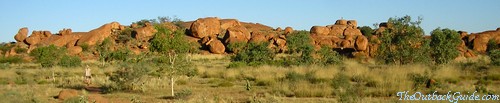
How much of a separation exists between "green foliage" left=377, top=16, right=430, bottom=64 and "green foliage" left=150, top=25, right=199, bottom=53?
13194 mm

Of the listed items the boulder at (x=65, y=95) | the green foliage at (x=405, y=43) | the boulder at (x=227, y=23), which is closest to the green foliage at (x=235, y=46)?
the boulder at (x=227, y=23)

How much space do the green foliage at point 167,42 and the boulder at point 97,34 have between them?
49131 mm

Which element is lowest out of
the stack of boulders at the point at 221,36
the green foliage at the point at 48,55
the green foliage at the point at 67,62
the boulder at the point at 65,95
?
the boulder at the point at 65,95

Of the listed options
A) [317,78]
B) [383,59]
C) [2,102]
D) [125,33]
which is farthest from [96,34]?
[2,102]

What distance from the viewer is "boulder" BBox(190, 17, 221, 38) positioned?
65.0m

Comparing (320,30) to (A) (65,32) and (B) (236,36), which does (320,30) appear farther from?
(A) (65,32)

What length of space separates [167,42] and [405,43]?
13.9 meters

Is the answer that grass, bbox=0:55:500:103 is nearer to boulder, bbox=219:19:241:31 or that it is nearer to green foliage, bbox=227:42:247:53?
green foliage, bbox=227:42:247:53

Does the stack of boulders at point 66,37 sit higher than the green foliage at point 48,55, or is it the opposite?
the stack of boulders at point 66,37

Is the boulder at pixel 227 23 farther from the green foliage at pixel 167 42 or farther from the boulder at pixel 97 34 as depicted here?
the green foliage at pixel 167 42

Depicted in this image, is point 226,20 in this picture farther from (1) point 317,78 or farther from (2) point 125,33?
(1) point 317,78

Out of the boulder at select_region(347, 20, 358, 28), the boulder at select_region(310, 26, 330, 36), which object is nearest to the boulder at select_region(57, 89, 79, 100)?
the boulder at select_region(310, 26, 330, 36)

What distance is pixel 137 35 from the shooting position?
211ft

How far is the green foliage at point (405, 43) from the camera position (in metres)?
23.5
